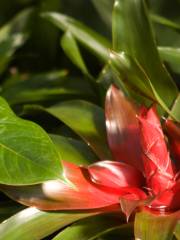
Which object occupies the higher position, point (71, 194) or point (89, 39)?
point (89, 39)

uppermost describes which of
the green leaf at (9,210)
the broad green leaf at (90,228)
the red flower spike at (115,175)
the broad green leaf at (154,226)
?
the red flower spike at (115,175)

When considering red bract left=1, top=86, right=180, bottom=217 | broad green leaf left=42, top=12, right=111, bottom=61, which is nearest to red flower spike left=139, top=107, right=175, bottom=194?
red bract left=1, top=86, right=180, bottom=217

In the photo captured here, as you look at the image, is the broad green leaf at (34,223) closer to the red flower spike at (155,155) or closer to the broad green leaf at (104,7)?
the red flower spike at (155,155)

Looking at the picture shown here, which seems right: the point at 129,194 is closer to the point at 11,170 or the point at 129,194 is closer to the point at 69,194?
the point at 69,194

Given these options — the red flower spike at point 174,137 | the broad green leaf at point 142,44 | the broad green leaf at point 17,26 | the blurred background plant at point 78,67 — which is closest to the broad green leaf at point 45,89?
the blurred background plant at point 78,67

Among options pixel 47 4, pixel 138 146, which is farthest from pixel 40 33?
pixel 138 146

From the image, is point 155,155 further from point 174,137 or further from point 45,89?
point 45,89

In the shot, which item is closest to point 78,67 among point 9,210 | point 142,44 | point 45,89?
point 45,89
